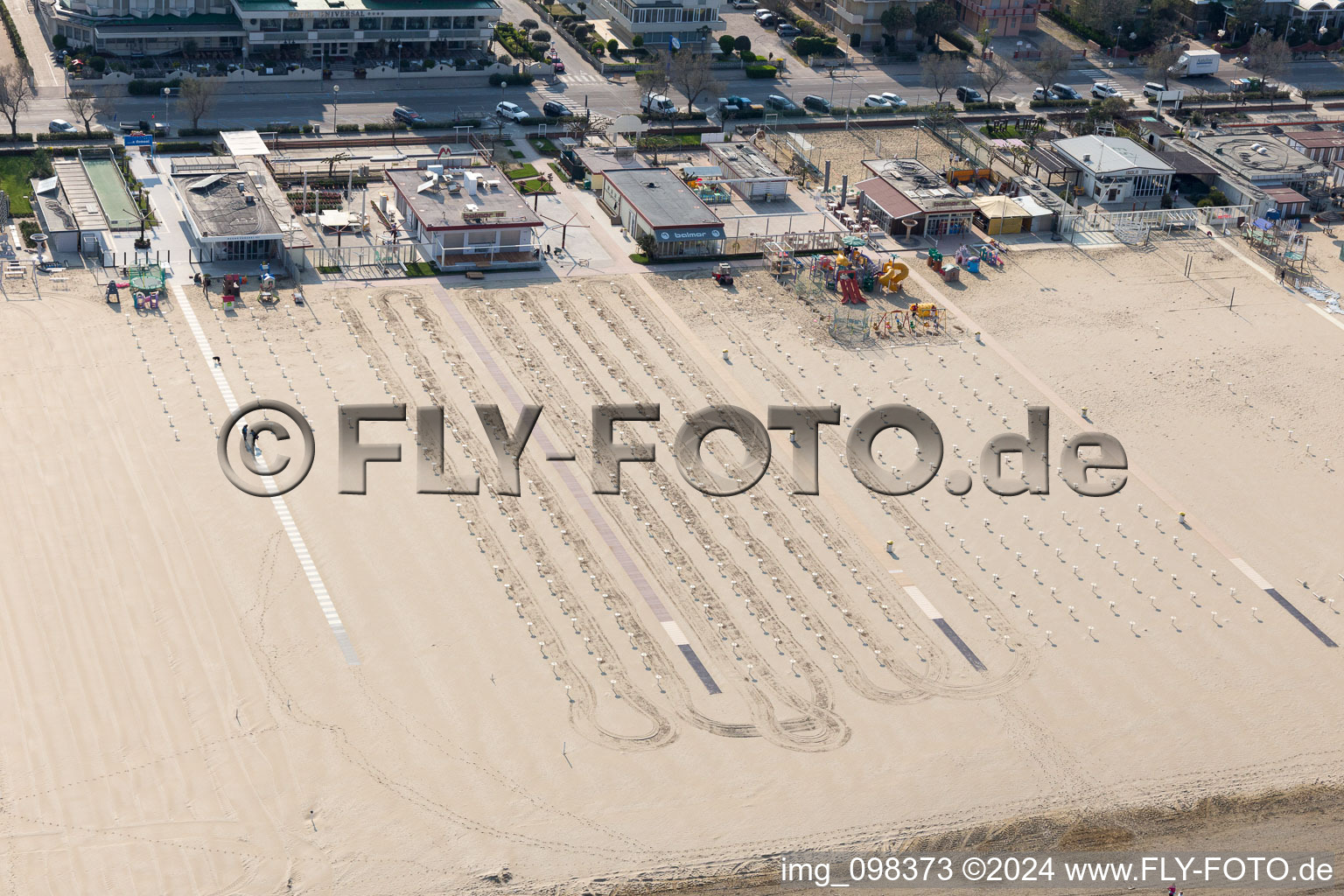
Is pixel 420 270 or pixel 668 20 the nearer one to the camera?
pixel 420 270

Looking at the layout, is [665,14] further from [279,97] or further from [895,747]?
[895,747]

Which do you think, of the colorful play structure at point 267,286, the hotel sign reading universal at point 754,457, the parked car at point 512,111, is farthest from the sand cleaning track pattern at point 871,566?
the parked car at point 512,111

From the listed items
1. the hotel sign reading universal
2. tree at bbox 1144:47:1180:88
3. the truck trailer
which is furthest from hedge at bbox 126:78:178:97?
the truck trailer

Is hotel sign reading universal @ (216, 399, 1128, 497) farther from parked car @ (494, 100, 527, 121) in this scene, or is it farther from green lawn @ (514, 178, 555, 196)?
parked car @ (494, 100, 527, 121)

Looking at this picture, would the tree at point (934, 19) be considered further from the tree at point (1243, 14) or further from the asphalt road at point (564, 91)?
the tree at point (1243, 14)

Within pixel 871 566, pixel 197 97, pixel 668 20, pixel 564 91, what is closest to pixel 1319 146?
pixel 668 20

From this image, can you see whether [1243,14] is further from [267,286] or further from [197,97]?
[267,286]
